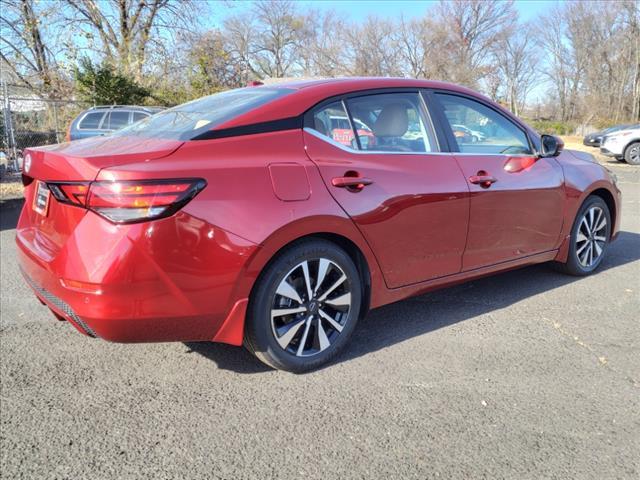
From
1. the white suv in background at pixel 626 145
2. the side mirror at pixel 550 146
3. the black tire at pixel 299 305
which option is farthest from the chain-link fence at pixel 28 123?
the white suv in background at pixel 626 145

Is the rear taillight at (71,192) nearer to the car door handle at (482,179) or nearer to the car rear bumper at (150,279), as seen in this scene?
the car rear bumper at (150,279)

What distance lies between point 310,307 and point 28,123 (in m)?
14.5

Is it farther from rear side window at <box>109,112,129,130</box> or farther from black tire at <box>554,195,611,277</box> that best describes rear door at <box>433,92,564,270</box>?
rear side window at <box>109,112,129,130</box>

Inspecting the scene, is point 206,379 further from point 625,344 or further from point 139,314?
point 625,344

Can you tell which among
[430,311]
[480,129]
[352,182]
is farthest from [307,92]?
[430,311]

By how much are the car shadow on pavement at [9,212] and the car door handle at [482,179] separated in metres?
6.42

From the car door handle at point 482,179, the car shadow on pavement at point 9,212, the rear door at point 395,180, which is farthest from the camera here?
the car shadow on pavement at point 9,212

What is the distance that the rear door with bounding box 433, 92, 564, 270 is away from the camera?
360cm

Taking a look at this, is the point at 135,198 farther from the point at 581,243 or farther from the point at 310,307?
the point at 581,243

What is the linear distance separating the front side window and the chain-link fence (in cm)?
1163

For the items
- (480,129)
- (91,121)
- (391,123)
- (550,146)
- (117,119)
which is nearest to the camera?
(391,123)

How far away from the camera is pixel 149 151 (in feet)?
8.19

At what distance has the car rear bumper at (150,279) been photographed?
7.70ft

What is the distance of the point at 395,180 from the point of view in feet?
10.3
